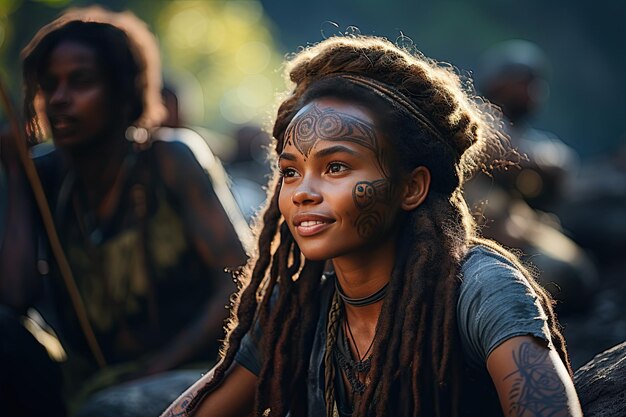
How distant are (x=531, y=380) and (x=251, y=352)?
109 cm

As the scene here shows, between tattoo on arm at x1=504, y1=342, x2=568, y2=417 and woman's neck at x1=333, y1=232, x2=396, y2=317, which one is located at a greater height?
woman's neck at x1=333, y1=232, x2=396, y2=317

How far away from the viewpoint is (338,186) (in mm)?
3098

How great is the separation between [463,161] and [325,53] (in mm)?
595

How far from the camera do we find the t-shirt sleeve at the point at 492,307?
9.00ft

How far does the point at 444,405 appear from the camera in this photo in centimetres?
297


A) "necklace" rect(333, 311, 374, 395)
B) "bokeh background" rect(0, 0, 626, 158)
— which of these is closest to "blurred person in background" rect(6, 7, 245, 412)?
"necklace" rect(333, 311, 374, 395)

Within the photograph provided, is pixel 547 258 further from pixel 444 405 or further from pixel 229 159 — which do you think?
pixel 229 159

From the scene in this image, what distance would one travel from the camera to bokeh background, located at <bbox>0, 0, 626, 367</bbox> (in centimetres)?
1841

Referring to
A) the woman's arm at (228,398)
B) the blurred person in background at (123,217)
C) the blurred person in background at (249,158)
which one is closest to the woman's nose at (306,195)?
the woman's arm at (228,398)

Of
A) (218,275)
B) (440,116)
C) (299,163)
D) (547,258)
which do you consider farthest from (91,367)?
(547,258)

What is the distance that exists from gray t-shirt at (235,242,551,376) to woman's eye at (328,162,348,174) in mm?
478

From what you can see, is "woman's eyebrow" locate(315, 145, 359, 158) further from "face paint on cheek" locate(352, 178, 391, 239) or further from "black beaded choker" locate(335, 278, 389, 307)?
"black beaded choker" locate(335, 278, 389, 307)

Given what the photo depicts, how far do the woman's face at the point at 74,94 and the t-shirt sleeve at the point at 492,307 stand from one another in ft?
Answer: 7.58

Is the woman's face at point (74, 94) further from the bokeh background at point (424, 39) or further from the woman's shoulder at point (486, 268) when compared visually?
the bokeh background at point (424, 39)
